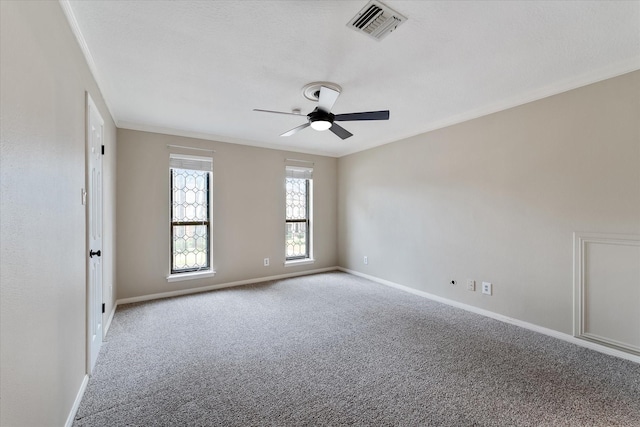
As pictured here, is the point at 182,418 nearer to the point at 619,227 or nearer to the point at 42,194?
the point at 42,194

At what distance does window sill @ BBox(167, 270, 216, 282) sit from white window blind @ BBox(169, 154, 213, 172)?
1.60 metres

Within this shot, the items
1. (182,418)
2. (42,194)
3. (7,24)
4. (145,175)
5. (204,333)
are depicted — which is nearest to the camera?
(7,24)

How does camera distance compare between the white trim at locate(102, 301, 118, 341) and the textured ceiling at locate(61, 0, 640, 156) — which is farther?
the white trim at locate(102, 301, 118, 341)

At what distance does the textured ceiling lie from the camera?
67.6 inches

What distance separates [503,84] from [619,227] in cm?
160

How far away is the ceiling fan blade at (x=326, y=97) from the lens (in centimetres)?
230

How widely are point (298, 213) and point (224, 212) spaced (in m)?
1.46

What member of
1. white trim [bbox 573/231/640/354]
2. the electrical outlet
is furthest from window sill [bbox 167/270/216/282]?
white trim [bbox 573/231/640/354]

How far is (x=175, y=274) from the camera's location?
418 centimetres

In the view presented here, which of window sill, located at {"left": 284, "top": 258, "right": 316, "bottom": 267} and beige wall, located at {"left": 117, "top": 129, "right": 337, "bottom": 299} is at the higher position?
beige wall, located at {"left": 117, "top": 129, "right": 337, "bottom": 299}

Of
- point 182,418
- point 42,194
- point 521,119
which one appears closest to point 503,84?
point 521,119

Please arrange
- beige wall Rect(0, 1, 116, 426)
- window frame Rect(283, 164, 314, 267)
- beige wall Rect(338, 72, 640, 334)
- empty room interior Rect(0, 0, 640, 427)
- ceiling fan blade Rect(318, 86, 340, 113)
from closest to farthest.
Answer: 1. beige wall Rect(0, 1, 116, 426)
2. empty room interior Rect(0, 0, 640, 427)
3. ceiling fan blade Rect(318, 86, 340, 113)
4. beige wall Rect(338, 72, 640, 334)
5. window frame Rect(283, 164, 314, 267)

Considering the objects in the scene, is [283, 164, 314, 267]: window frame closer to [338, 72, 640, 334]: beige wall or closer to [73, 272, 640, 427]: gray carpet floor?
[338, 72, 640, 334]: beige wall

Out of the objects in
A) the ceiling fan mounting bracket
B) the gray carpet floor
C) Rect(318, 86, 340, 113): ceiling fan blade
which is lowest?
the gray carpet floor
